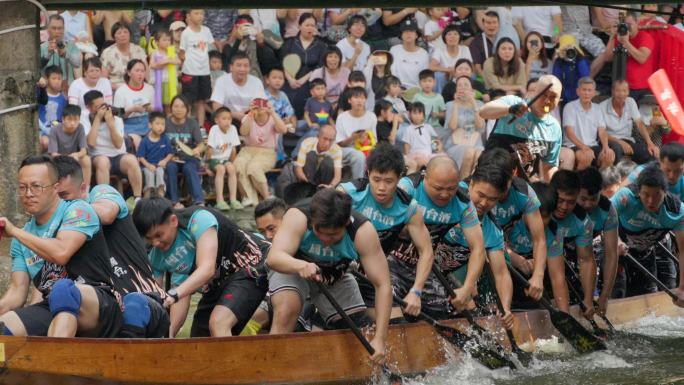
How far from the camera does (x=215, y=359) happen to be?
7.02m

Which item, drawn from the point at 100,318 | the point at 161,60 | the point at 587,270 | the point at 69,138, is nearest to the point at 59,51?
the point at 161,60

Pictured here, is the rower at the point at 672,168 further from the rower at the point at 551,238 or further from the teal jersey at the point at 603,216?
the rower at the point at 551,238

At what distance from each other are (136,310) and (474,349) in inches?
92.4

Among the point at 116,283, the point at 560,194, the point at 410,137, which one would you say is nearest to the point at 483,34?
the point at 410,137

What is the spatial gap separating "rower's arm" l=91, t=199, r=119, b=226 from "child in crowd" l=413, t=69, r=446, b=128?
7149mm

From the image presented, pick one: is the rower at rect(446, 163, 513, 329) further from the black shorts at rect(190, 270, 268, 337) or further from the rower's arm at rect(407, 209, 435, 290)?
the black shorts at rect(190, 270, 268, 337)

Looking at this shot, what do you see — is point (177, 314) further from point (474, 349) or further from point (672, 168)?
point (672, 168)

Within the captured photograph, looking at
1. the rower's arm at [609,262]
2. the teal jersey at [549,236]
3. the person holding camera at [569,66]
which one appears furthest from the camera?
the person holding camera at [569,66]

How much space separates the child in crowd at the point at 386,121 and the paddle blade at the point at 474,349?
213 inches

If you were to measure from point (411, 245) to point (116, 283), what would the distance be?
2.13 m

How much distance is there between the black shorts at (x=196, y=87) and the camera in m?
13.3

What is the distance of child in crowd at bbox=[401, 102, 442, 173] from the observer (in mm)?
13406

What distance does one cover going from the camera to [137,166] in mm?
12250

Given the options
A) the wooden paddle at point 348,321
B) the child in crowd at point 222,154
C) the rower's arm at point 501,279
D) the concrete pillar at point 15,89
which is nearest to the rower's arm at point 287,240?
the wooden paddle at point 348,321
